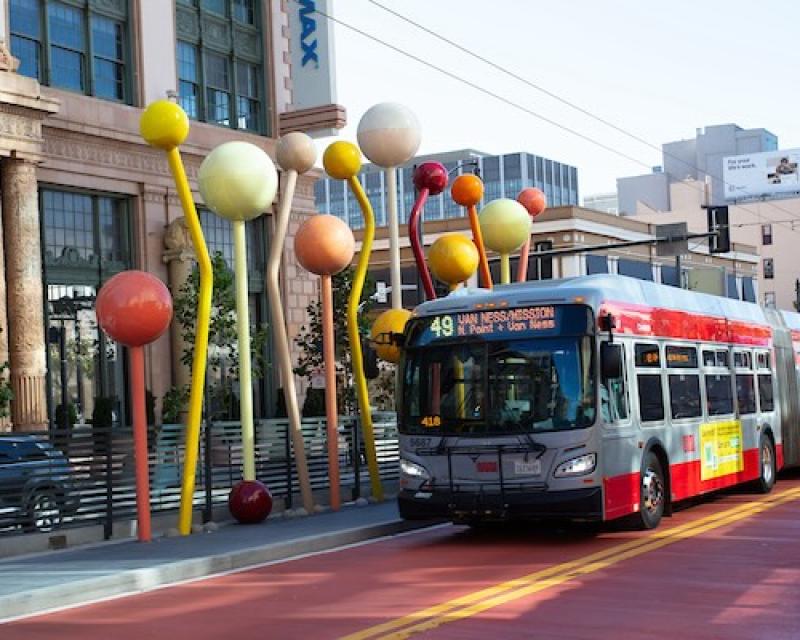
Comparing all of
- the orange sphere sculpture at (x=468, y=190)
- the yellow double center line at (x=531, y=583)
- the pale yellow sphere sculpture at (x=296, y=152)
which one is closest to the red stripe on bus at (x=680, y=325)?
the yellow double center line at (x=531, y=583)

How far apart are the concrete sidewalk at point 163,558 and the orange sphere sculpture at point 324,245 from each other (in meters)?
3.63

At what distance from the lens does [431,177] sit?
2223cm

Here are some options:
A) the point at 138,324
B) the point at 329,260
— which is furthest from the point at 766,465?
the point at 138,324

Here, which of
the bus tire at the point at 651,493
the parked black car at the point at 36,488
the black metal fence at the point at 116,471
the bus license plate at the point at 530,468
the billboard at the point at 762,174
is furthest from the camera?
the billboard at the point at 762,174

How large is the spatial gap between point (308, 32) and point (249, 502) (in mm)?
18057

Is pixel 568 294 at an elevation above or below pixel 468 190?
below

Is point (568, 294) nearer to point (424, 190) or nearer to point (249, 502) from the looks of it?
point (249, 502)

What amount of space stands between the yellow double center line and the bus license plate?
1.16 meters

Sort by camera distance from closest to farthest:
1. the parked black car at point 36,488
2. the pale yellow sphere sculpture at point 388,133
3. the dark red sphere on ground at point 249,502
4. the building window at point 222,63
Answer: the parked black car at point 36,488
the dark red sphere on ground at point 249,502
the pale yellow sphere sculpture at point 388,133
the building window at point 222,63

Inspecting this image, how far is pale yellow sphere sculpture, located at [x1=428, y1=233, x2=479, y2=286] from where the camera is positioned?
71.8 feet

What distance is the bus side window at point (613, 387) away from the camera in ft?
49.5

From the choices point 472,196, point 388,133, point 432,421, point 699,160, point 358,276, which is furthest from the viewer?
point 699,160

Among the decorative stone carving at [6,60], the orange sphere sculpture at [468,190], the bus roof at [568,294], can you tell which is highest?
the decorative stone carving at [6,60]

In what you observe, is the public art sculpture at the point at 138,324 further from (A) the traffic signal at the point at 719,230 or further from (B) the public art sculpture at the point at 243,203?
(A) the traffic signal at the point at 719,230
